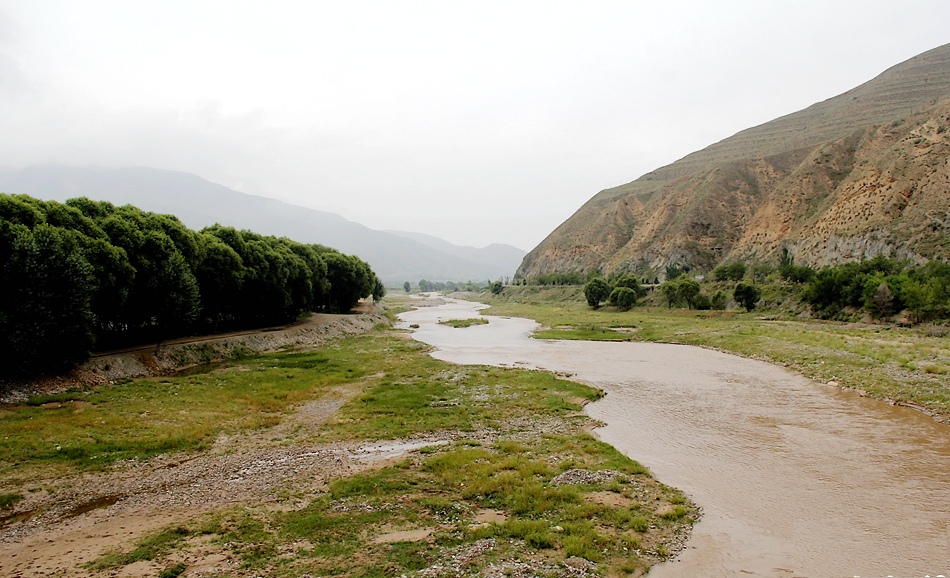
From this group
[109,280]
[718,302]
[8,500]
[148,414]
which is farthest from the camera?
[718,302]

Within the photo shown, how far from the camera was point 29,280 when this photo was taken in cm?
2550

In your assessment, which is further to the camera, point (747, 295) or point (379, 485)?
point (747, 295)

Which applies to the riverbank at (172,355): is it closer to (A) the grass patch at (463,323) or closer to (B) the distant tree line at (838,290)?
(A) the grass patch at (463,323)

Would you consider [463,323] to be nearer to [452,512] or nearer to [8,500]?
[452,512]

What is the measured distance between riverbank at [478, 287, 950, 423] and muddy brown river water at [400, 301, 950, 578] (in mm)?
2153

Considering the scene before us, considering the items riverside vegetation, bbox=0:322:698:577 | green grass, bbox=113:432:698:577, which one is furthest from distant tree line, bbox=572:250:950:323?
green grass, bbox=113:432:698:577

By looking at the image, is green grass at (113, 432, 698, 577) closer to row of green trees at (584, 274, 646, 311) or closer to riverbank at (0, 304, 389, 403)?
riverbank at (0, 304, 389, 403)

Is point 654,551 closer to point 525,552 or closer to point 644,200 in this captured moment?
point 525,552

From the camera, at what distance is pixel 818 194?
116625 mm

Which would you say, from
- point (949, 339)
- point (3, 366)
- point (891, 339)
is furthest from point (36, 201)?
point (949, 339)

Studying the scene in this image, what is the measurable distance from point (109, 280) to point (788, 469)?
125 ft

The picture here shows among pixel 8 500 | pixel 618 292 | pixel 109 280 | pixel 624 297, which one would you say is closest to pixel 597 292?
pixel 618 292

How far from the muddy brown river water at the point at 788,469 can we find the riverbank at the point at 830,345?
215 cm

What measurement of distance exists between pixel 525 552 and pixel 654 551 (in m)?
3.18
